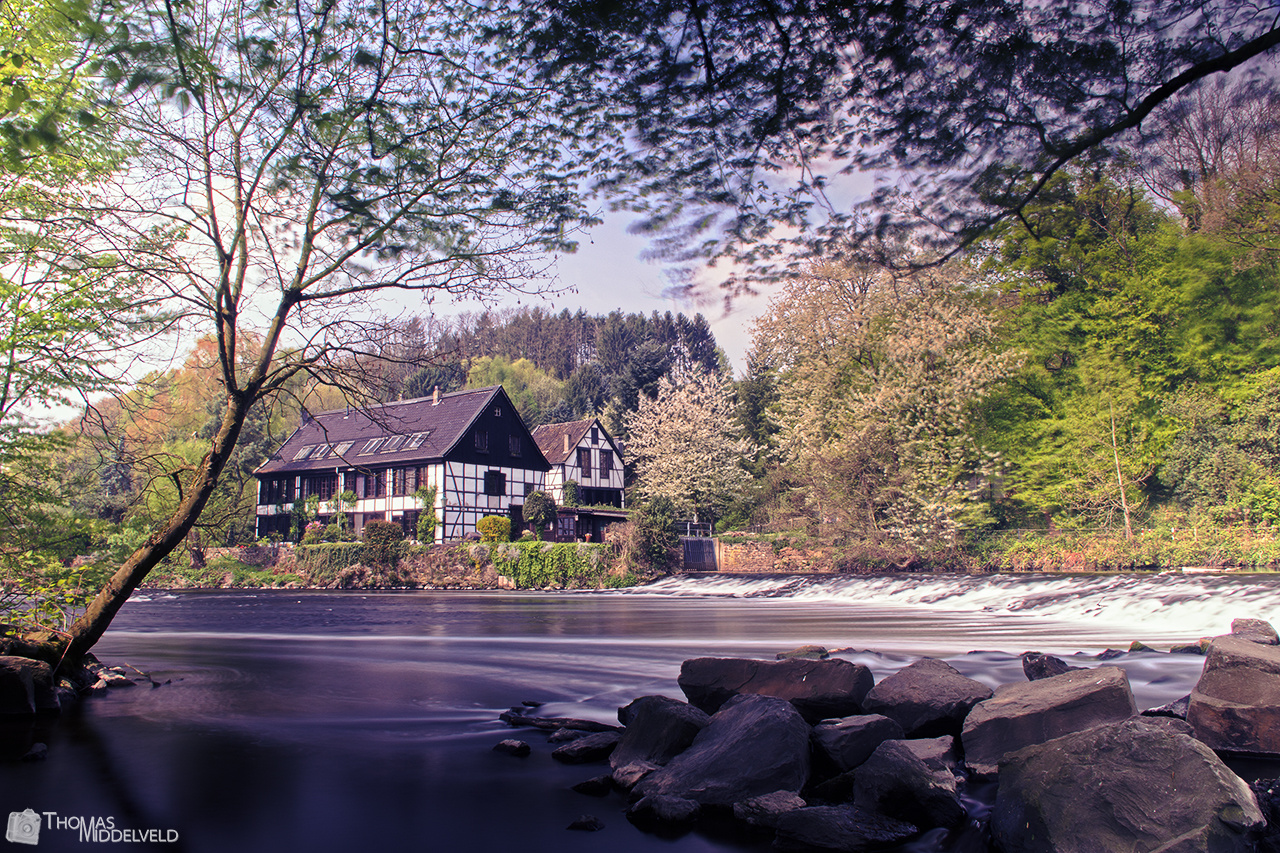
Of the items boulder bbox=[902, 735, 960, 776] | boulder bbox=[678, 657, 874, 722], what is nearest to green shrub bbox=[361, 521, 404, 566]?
boulder bbox=[678, 657, 874, 722]

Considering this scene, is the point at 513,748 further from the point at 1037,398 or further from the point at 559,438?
the point at 559,438

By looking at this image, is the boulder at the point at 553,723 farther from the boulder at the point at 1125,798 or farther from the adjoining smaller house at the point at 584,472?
the adjoining smaller house at the point at 584,472

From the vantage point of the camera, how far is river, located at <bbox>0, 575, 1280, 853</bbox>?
4.32 metres

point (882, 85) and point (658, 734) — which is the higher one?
point (882, 85)

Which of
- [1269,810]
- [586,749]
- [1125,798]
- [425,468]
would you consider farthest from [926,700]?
[425,468]

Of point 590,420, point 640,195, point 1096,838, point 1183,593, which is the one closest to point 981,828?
point 1096,838

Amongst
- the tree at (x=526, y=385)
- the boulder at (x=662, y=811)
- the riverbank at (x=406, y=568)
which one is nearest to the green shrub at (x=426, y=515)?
the riverbank at (x=406, y=568)

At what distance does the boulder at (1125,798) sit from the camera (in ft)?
10.0

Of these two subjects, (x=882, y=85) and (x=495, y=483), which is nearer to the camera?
(x=882, y=85)

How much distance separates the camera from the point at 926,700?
225 inches

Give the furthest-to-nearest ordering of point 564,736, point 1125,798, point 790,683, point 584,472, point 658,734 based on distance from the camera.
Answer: point 584,472 → point 790,683 → point 564,736 → point 658,734 → point 1125,798

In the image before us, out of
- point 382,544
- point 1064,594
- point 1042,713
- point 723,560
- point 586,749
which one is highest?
point 382,544

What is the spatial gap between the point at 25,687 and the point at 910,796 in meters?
7.70

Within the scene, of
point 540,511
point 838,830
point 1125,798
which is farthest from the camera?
point 540,511
